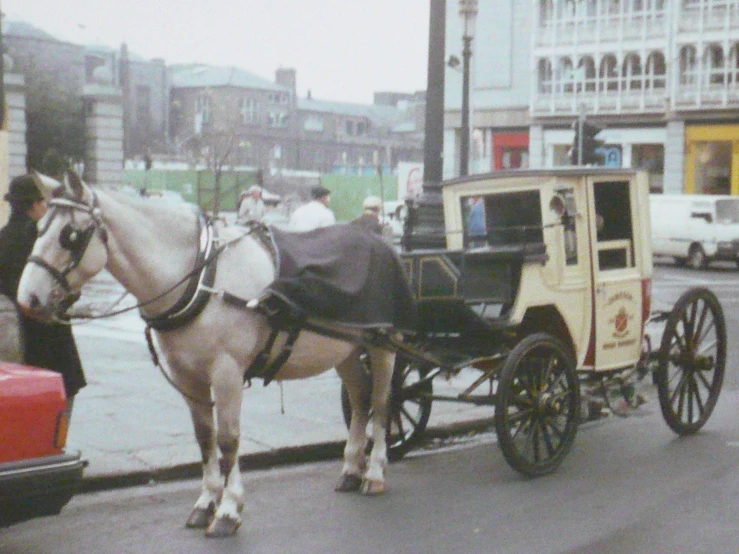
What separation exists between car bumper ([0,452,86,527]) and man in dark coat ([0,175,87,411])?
1.61 m

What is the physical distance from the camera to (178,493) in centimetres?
673

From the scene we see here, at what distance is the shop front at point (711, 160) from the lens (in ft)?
140

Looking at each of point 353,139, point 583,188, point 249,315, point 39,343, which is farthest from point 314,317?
point 353,139

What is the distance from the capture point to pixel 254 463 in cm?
739

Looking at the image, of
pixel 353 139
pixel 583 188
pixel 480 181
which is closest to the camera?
pixel 583 188

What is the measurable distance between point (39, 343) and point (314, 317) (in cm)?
171

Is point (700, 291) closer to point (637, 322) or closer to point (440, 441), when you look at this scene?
point (637, 322)

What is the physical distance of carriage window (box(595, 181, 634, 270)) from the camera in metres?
7.84

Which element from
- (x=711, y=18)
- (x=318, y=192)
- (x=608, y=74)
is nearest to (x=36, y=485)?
(x=318, y=192)

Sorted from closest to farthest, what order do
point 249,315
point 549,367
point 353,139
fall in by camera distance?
1. point 249,315
2. point 549,367
3. point 353,139

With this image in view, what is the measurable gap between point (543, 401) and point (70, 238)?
10.3ft

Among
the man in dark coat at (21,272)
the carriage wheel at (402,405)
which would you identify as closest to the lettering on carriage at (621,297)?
the carriage wheel at (402,405)

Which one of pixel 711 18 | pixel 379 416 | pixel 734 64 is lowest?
pixel 379 416

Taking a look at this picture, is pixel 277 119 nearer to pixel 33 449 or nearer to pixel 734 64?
pixel 734 64
